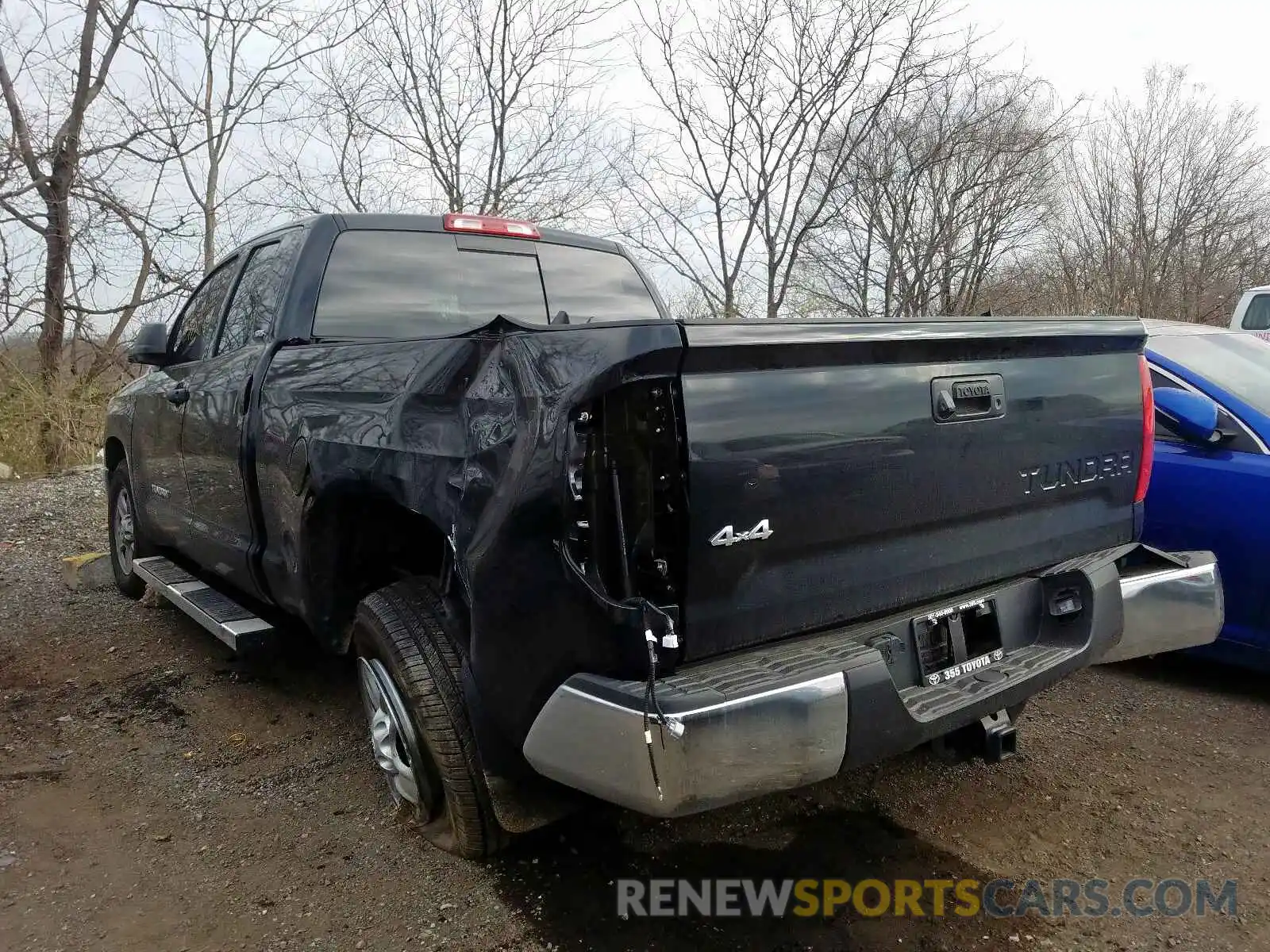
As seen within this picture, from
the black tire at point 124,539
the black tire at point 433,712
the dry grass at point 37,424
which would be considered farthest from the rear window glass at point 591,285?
the dry grass at point 37,424

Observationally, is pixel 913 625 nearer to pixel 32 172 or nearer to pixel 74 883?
pixel 74 883

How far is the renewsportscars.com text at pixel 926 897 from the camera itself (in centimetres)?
244

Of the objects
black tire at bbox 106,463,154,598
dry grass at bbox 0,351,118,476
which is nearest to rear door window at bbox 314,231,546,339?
black tire at bbox 106,463,154,598

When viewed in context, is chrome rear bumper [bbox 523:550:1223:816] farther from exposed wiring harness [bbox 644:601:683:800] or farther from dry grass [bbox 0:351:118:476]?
→ dry grass [bbox 0:351:118:476]

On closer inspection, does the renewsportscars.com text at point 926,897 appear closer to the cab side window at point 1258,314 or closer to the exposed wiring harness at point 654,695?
the exposed wiring harness at point 654,695

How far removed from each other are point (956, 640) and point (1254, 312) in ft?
34.2

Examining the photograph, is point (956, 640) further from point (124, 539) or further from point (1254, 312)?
point (1254, 312)

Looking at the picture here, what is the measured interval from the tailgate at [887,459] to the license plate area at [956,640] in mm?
78

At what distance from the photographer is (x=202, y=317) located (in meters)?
4.62

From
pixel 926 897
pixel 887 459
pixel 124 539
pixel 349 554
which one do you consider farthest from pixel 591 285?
pixel 124 539

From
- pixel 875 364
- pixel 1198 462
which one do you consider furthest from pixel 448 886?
pixel 1198 462

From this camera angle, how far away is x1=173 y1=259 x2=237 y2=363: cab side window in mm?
4367

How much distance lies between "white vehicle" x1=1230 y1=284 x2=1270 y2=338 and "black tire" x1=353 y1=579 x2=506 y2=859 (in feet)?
36.0

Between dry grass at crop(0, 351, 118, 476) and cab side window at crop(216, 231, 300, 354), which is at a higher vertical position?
cab side window at crop(216, 231, 300, 354)
